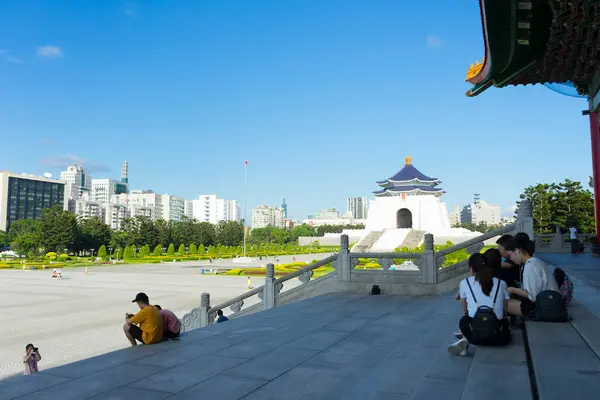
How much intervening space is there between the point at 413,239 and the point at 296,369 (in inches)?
1861

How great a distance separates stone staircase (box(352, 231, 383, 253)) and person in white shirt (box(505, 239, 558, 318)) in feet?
149

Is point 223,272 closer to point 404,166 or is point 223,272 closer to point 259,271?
point 259,271

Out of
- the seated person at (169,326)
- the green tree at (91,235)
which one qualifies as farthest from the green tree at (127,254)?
the seated person at (169,326)

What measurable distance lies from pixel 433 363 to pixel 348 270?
675 cm

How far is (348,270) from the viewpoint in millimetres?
11297

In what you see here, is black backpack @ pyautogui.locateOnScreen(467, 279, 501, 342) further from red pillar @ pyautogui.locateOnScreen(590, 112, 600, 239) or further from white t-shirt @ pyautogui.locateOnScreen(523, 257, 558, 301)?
red pillar @ pyautogui.locateOnScreen(590, 112, 600, 239)

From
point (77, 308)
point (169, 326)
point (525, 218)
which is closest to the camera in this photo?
point (169, 326)

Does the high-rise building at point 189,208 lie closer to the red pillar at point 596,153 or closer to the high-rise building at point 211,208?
the high-rise building at point 211,208

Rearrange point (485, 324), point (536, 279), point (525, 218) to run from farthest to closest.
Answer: point (525, 218) < point (536, 279) < point (485, 324)

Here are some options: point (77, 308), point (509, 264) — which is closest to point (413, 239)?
point (77, 308)

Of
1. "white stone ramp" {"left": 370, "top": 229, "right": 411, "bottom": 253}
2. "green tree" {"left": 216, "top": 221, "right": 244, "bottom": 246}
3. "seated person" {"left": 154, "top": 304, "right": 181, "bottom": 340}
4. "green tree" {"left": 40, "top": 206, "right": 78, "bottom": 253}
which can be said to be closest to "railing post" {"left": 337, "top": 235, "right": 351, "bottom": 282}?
"seated person" {"left": 154, "top": 304, "right": 181, "bottom": 340}

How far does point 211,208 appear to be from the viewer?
186 meters

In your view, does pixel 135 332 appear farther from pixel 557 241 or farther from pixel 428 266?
pixel 557 241

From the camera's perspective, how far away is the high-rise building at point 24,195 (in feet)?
333
